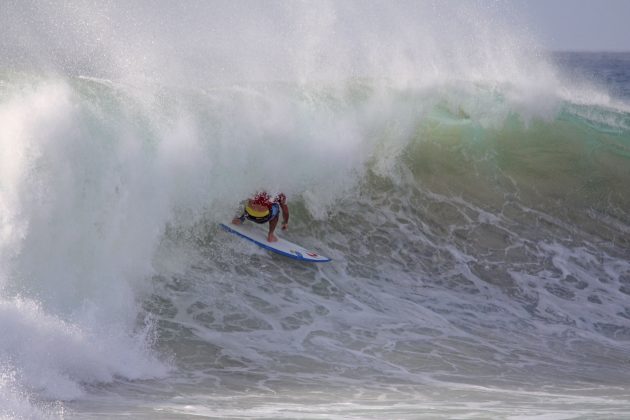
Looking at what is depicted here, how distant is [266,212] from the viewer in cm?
1251

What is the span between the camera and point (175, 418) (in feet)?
24.2

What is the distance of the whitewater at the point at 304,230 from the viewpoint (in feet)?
28.3

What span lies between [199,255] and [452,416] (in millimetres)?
5129

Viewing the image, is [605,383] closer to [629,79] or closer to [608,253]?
[608,253]

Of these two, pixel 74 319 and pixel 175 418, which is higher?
pixel 74 319

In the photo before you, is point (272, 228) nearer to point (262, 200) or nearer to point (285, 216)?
point (285, 216)

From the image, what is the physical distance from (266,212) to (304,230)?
961mm

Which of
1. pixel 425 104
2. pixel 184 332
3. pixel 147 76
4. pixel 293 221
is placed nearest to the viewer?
pixel 184 332

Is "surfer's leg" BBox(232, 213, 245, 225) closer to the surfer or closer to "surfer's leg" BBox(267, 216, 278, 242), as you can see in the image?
the surfer

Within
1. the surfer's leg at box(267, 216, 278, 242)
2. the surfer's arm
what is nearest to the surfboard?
the surfer's leg at box(267, 216, 278, 242)

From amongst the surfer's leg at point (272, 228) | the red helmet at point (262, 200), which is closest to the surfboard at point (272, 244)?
the surfer's leg at point (272, 228)

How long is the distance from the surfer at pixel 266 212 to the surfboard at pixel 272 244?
95mm

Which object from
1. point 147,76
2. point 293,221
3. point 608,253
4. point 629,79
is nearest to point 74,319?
point 293,221

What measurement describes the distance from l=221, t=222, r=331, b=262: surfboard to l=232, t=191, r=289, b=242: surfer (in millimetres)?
95
